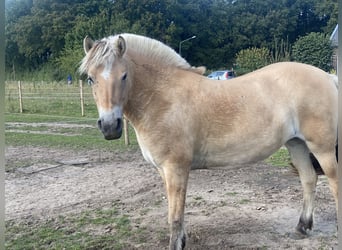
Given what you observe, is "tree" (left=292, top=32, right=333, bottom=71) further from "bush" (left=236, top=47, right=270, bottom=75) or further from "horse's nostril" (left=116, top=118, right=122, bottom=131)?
"horse's nostril" (left=116, top=118, right=122, bottom=131)

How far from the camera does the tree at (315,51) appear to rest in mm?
24703

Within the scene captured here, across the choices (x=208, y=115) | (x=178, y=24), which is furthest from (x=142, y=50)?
(x=178, y=24)

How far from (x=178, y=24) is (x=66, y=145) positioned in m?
42.8

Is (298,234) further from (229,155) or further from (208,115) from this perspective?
(208,115)

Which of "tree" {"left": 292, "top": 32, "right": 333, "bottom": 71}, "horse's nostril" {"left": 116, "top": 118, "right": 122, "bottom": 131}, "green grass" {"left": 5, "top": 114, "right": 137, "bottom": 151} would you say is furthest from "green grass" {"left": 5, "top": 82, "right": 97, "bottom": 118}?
"tree" {"left": 292, "top": 32, "right": 333, "bottom": 71}

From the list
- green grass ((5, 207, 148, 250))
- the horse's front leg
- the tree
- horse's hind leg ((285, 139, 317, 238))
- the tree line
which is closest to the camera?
the horse's front leg

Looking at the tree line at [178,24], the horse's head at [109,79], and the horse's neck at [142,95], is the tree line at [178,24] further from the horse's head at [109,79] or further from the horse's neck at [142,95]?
the horse's head at [109,79]

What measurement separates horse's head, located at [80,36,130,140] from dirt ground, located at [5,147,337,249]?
1248mm

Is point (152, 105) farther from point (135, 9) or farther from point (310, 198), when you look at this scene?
point (135, 9)

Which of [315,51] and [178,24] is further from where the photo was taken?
[178,24]

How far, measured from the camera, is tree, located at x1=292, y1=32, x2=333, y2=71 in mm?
24703

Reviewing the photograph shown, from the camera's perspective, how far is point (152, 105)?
126 inches

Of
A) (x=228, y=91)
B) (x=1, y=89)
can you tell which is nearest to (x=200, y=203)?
(x=228, y=91)

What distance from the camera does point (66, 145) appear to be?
8555mm
